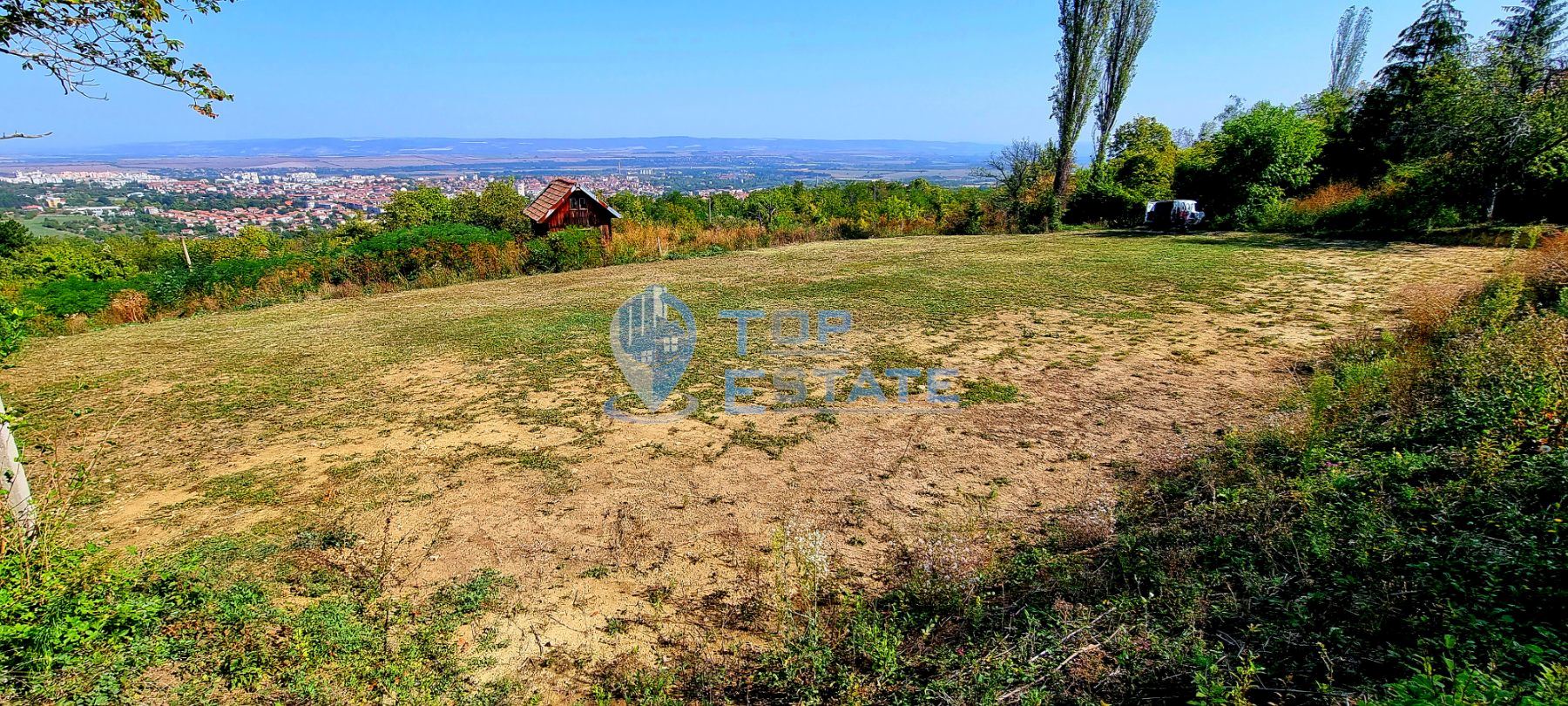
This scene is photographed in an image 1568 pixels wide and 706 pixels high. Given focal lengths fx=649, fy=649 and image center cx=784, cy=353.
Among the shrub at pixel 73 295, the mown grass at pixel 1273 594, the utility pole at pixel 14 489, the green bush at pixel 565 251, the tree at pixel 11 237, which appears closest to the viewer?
the mown grass at pixel 1273 594

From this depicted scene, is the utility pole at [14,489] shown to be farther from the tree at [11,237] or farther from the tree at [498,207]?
the tree at [498,207]

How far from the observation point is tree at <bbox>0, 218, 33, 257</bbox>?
2363 cm

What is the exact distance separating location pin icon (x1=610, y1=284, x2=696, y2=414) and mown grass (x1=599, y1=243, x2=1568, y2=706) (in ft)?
10.9

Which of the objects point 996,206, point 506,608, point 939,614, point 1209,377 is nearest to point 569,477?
point 506,608

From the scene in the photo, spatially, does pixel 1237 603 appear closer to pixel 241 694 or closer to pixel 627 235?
pixel 241 694

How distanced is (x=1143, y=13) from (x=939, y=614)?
24627 millimetres

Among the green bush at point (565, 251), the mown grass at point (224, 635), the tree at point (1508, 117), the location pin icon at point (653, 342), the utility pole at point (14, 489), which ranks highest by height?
the tree at point (1508, 117)

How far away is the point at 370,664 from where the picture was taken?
254 cm

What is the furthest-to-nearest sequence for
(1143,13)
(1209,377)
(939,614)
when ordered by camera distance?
(1143,13) < (1209,377) < (939,614)

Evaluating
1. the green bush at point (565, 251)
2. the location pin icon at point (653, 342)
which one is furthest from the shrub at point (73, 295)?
the location pin icon at point (653, 342)

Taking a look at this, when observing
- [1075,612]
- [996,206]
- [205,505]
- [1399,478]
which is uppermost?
[996,206]

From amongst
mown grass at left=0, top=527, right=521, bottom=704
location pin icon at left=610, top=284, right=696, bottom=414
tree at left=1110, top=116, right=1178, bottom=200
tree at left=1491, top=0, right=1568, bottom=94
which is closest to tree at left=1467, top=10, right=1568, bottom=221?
tree at left=1491, top=0, right=1568, bottom=94

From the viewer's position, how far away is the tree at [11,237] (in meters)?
23.6

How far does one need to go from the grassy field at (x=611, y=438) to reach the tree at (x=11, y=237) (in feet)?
78.5
